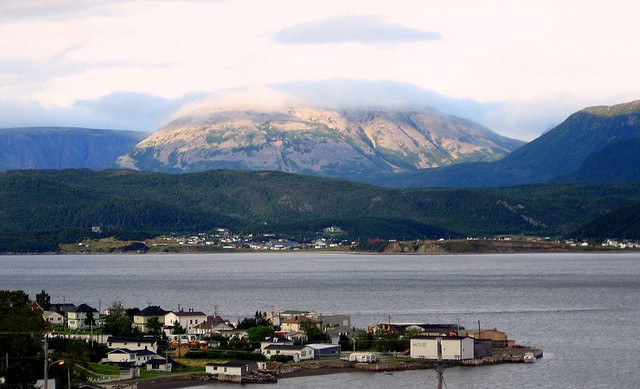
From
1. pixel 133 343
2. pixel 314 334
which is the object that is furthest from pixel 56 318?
pixel 314 334

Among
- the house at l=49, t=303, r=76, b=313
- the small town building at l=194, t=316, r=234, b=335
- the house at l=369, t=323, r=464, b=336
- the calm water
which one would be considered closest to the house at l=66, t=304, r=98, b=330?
the house at l=49, t=303, r=76, b=313

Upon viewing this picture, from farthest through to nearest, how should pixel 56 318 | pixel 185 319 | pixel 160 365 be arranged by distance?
1. pixel 56 318
2. pixel 185 319
3. pixel 160 365

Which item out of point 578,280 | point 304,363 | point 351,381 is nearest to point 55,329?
point 304,363

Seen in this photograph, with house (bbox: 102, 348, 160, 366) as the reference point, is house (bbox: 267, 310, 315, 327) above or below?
above

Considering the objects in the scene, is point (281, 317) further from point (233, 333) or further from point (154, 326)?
point (154, 326)

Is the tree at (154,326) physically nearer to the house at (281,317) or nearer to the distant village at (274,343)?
the distant village at (274,343)

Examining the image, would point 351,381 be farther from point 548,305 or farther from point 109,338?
point 548,305

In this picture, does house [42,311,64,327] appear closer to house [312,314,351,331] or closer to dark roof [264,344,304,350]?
house [312,314,351,331]
